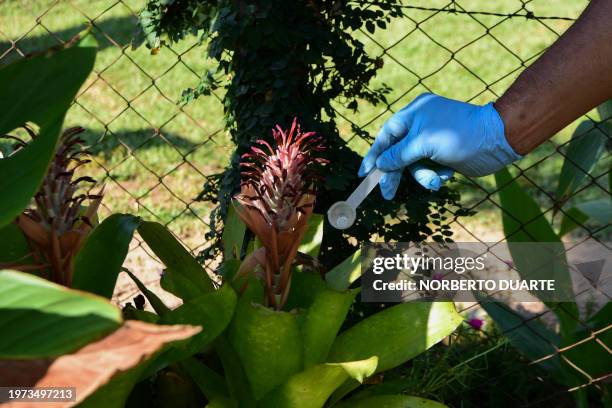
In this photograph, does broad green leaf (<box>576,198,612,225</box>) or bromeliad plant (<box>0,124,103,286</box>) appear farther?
broad green leaf (<box>576,198,612,225</box>)

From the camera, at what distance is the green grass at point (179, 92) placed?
4066 millimetres

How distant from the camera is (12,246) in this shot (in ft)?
4.53

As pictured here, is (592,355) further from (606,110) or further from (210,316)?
(210,316)

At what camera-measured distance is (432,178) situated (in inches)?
72.2

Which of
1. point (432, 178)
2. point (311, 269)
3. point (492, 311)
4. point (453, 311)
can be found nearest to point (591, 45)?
point (432, 178)

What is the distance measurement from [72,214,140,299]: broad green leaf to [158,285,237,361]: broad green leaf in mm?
173

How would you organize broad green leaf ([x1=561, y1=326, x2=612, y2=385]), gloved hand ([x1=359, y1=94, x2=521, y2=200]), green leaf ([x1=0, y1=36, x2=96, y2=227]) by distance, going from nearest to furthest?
→ green leaf ([x1=0, y1=36, x2=96, y2=227])
gloved hand ([x1=359, y1=94, x2=521, y2=200])
broad green leaf ([x1=561, y1=326, x2=612, y2=385])

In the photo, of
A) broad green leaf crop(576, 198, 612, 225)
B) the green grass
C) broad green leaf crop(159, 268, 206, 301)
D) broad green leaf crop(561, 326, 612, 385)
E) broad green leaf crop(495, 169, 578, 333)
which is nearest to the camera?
broad green leaf crop(159, 268, 206, 301)

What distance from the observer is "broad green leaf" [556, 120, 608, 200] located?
8.34 feet

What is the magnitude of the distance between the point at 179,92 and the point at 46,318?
4.64 meters

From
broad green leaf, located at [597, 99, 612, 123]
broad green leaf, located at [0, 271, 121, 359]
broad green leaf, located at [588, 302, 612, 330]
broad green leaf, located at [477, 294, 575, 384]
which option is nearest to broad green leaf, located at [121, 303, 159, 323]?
broad green leaf, located at [0, 271, 121, 359]

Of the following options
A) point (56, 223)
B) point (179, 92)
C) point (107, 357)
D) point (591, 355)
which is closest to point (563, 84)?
point (591, 355)

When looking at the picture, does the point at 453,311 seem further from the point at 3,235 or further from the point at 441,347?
the point at 441,347

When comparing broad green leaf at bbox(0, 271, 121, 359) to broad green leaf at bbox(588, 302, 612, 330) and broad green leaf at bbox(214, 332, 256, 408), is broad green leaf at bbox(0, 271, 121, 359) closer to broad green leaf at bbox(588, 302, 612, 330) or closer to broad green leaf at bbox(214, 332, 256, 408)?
broad green leaf at bbox(214, 332, 256, 408)
